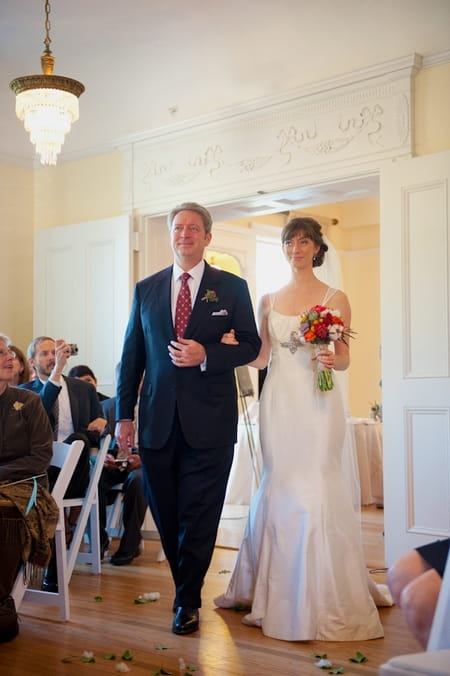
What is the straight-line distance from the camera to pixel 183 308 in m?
3.83

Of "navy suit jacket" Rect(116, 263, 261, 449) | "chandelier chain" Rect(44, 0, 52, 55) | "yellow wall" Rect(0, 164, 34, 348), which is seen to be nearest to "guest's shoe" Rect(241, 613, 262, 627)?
"navy suit jacket" Rect(116, 263, 261, 449)

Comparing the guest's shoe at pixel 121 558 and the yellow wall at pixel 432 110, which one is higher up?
the yellow wall at pixel 432 110

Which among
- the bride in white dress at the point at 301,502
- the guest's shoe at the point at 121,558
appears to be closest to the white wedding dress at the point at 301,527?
the bride in white dress at the point at 301,502

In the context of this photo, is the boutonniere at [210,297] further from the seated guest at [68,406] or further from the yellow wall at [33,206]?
the yellow wall at [33,206]

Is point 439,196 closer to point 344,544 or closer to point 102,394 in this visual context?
point 344,544

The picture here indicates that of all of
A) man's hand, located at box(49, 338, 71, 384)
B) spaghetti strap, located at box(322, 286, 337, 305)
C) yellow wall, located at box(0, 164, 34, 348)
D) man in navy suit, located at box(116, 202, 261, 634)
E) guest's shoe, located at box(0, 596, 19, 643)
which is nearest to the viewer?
guest's shoe, located at box(0, 596, 19, 643)

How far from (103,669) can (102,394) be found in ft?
12.9

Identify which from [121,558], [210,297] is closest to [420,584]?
[210,297]

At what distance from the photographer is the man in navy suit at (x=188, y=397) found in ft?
12.0

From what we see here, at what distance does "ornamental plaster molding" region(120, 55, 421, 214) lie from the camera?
5535mm

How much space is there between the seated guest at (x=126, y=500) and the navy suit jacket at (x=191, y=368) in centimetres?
175

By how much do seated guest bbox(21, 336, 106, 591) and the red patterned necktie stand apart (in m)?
Answer: 1.12

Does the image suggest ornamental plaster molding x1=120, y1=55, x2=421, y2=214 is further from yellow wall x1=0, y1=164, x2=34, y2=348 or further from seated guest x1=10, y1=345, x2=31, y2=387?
seated guest x1=10, y1=345, x2=31, y2=387

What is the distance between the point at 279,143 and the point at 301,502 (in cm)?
317
